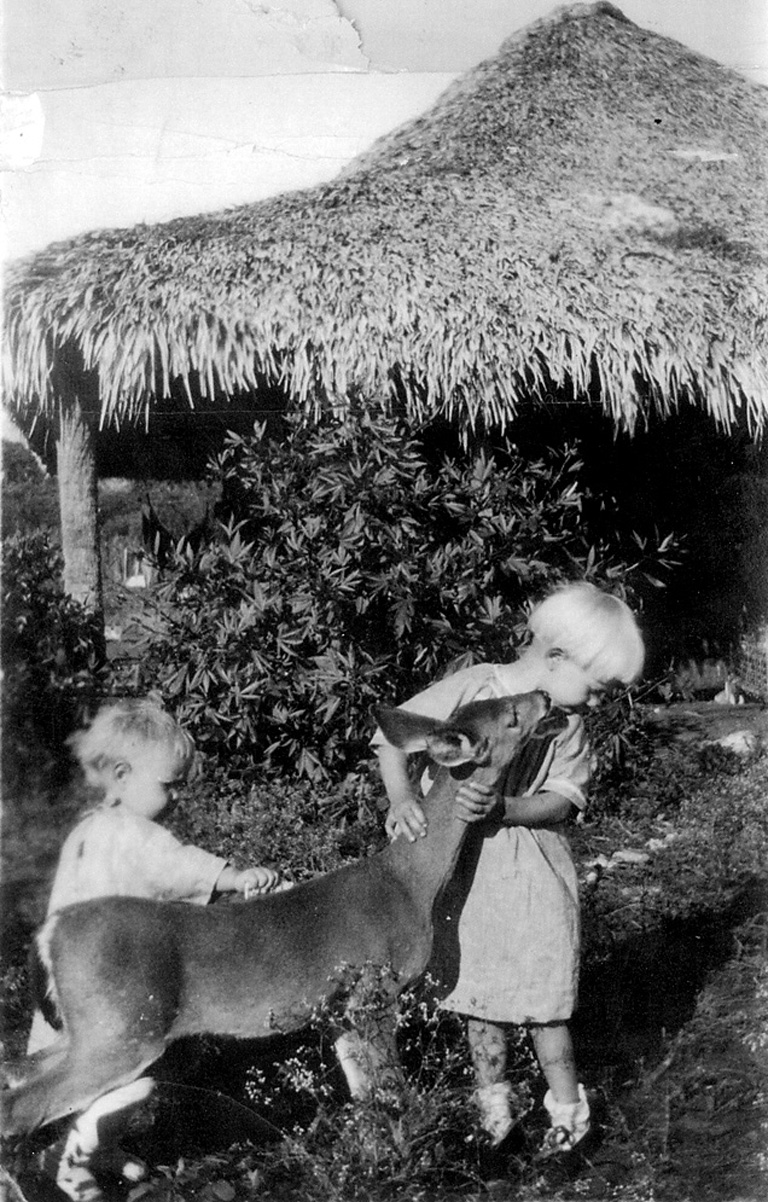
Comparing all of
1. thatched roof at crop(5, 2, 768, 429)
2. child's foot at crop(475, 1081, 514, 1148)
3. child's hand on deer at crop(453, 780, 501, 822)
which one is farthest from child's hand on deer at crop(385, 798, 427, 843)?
thatched roof at crop(5, 2, 768, 429)

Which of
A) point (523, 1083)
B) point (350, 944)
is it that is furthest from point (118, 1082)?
point (523, 1083)

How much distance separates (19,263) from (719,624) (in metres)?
5.02

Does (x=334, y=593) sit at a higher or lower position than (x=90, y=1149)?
higher

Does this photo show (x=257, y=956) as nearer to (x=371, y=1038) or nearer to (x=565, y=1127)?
(x=371, y=1038)

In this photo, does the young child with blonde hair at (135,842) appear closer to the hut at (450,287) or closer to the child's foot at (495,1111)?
the child's foot at (495,1111)

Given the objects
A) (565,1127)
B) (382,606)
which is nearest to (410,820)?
(565,1127)

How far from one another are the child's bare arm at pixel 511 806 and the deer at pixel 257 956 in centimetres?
4

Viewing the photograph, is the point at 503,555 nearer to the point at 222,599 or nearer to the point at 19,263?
the point at 222,599

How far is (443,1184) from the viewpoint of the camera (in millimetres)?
2717

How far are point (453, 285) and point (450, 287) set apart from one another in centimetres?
2

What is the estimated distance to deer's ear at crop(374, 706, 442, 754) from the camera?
263 centimetres

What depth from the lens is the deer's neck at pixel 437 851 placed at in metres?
2.65

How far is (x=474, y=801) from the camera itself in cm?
260

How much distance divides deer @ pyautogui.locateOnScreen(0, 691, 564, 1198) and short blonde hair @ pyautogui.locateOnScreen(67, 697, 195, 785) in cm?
39
